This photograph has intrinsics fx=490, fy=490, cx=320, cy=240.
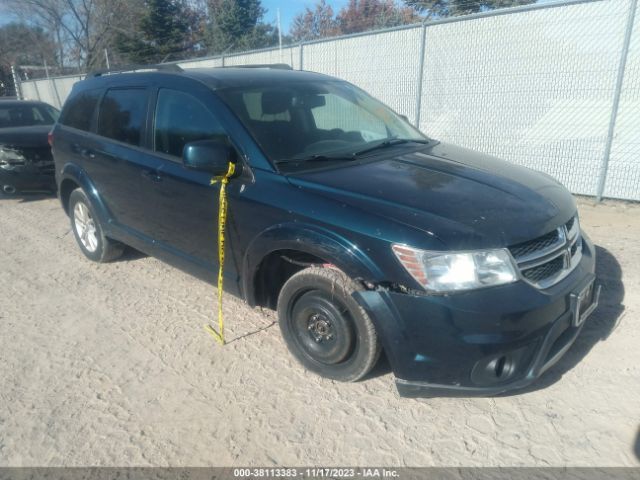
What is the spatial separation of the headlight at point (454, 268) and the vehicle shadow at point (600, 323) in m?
0.87

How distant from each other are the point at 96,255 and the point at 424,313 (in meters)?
3.94

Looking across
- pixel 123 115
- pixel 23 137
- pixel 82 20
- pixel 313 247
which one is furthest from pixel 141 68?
pixel 82 20

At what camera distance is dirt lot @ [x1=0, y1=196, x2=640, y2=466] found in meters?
2.50

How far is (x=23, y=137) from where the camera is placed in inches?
309

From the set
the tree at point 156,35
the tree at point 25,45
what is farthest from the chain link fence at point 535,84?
the tree at point 25,45

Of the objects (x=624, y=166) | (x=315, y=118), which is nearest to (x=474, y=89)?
(x=624, y=166)

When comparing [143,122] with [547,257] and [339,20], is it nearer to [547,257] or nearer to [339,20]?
[547,257]

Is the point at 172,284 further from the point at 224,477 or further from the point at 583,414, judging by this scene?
the point at 583,414

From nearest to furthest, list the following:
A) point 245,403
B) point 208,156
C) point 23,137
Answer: point 245,403, point 208,156, point 23,137

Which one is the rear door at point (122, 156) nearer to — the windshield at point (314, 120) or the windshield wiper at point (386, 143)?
the windshield at point (314, 120)

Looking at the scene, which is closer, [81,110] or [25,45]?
[81,110]

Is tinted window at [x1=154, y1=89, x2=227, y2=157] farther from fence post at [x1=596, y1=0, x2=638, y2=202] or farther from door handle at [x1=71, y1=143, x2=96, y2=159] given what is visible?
fence post at [x1=596, y1=0, x2=638, y2=202]

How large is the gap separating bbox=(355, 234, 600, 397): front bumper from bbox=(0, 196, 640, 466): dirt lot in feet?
0.91

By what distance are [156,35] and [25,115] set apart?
89.5ft
